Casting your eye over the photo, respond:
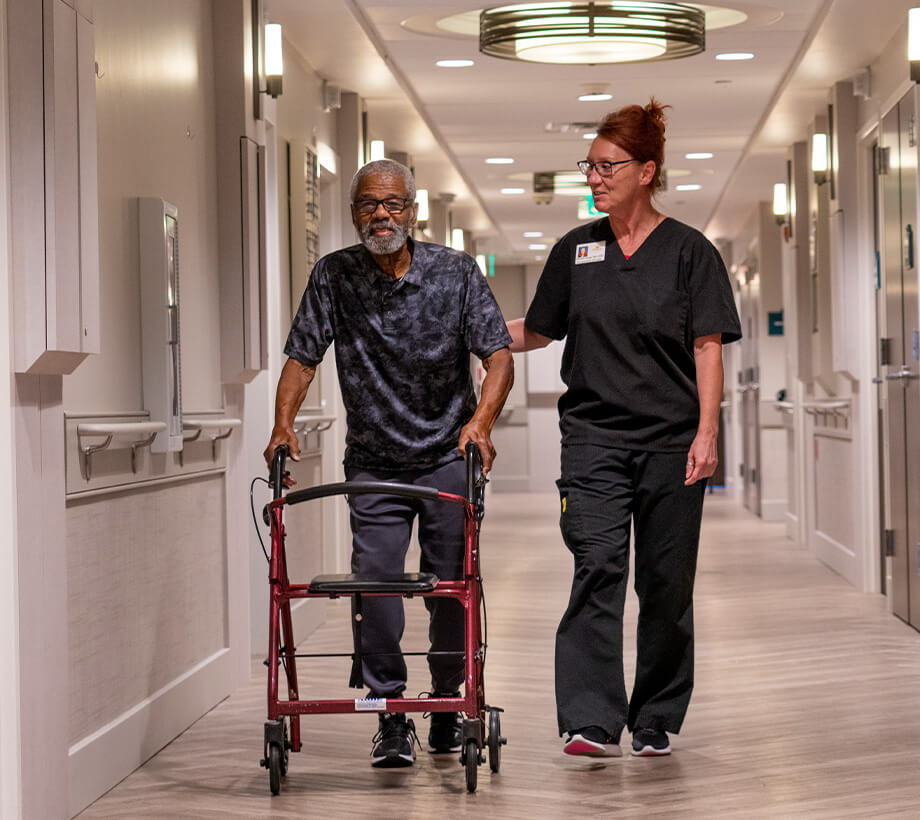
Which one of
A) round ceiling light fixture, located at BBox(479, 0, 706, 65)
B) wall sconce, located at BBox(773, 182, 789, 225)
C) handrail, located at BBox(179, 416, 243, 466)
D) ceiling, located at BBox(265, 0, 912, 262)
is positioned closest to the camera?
handrail, located at BBox(179, 416, 243, 466)

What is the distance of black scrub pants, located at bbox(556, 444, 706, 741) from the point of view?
3.63 m

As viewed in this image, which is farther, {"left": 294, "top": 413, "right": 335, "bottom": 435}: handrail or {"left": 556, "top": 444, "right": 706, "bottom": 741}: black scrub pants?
{"left": 294, "top": 413, "right": 335, "bottom": 435}: handrail

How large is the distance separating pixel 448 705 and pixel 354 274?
1060mm

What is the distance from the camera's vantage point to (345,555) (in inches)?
321

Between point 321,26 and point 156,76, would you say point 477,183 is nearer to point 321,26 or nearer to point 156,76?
point 321,26

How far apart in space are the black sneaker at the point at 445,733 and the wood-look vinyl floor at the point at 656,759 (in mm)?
54

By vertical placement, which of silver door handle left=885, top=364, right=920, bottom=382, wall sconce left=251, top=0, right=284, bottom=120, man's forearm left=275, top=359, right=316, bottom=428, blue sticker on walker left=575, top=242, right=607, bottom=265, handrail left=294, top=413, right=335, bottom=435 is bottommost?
handrail left=294, top=413, right=335, bottom=435

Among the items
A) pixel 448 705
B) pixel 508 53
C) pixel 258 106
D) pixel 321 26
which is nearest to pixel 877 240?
pixel 508 53

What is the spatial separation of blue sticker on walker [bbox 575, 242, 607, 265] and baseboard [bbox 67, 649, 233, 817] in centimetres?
163

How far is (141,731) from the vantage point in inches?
155

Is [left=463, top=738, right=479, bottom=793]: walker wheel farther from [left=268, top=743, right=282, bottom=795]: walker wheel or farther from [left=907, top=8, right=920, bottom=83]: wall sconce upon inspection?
[left=907, top=8, right=920, bottom=83]: wall sconce

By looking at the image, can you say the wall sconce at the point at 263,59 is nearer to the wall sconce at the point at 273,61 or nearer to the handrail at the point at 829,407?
the wall sconce at the point at 273,61

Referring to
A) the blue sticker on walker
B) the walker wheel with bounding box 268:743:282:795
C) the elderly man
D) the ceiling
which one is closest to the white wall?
the walker wheel with bounding box 268:743:282:795

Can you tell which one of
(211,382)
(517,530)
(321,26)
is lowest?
(517,530)
